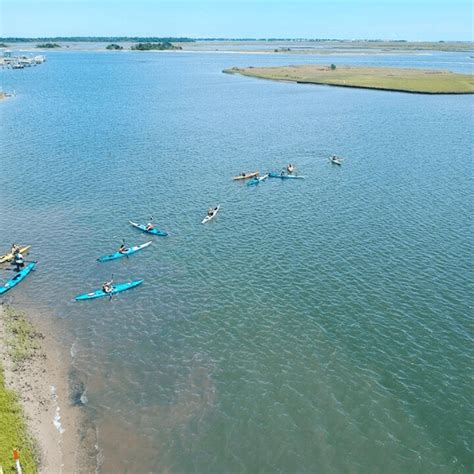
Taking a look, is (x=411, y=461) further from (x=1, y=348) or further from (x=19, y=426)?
(x=1, y=348)

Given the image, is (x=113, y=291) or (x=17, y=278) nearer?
(x=113, y=291)

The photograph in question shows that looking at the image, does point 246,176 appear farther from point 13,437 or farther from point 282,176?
point 13,437

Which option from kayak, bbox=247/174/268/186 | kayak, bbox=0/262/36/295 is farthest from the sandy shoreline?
kayak, bbox=247/174/268/186

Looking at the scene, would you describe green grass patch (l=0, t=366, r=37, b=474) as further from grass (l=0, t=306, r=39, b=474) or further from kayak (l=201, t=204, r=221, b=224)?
kayak (l=201, t=204, r=221, b=224)

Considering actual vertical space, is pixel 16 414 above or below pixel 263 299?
above

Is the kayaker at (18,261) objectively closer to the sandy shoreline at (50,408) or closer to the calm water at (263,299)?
the calm water at (263,299)

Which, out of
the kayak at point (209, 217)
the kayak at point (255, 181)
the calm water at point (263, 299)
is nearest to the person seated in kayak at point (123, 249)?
the calm water at point (263, 299)

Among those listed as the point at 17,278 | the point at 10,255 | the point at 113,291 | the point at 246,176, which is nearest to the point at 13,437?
the point at 113,291
